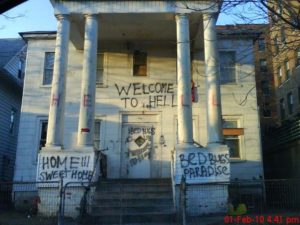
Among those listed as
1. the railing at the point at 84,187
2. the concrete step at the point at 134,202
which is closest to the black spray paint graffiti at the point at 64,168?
the railing at the point at 84,187

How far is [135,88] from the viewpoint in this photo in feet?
61.9

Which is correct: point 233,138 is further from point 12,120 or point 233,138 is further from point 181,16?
point 12,120

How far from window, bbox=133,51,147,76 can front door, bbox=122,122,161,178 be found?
100 inches

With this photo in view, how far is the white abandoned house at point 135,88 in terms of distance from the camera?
15.3m

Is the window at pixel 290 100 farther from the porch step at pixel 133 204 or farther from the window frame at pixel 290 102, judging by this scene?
the porch step at pixel 133 204

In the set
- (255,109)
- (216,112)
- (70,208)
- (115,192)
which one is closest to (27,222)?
(70,208)

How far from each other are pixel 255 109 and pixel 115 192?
8.04 metres

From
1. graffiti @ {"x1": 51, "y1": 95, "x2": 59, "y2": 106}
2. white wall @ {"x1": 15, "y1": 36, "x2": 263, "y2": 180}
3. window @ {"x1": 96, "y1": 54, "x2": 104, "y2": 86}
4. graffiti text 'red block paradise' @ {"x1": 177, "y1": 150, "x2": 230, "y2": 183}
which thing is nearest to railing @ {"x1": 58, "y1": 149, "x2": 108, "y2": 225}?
white wall @ {"x1": 15, "y1": 36, "x2": 263, "y2": 180}

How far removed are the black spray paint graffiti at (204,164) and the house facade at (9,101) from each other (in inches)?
527

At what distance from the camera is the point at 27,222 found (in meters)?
11.9

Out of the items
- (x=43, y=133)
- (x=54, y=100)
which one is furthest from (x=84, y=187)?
(x=43, y=133)

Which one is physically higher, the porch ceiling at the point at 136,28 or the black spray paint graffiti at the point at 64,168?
the porch ceiling at the point at 136,28

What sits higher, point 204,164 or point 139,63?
point 139,63

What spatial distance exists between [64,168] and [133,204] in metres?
3.03
